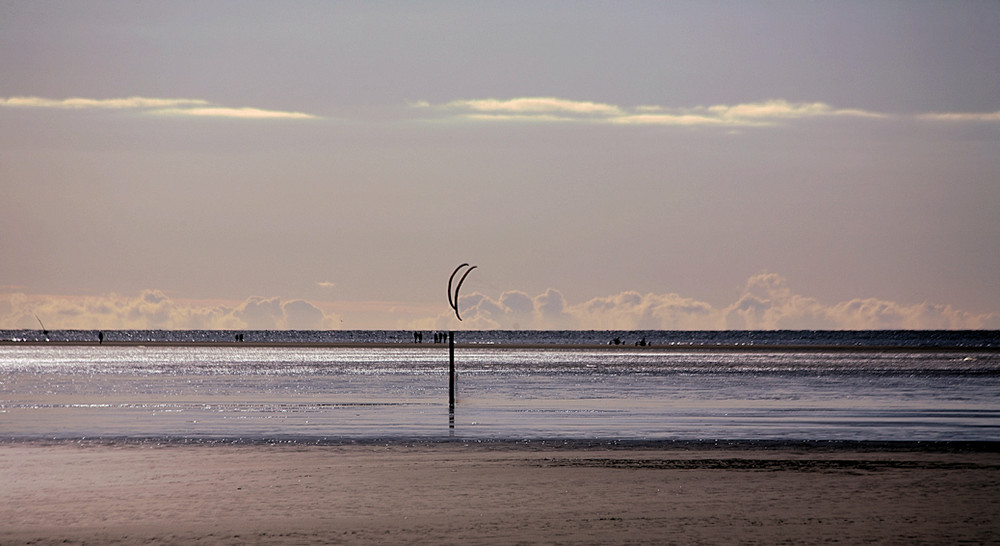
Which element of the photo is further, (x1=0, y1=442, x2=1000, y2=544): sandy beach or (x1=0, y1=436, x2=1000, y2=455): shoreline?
(x1=0, y1=436, x2=1000, y2=455): shoreline

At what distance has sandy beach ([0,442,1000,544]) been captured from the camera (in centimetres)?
1658

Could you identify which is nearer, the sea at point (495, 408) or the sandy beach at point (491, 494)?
the sandy beach at point (491, 494)

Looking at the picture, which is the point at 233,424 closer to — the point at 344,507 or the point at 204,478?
the point at 204,478

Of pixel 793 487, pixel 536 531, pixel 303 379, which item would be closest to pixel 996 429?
pixel 793 487

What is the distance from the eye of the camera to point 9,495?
2025 centimetres

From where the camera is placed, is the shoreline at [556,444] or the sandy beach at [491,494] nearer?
the sandy beach at [491,494]

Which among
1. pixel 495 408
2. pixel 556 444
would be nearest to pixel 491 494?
pixel 556 444

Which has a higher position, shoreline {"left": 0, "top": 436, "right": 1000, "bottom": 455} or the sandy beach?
the sandy beach

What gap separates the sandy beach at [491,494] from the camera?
653 inches

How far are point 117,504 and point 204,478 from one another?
11.3 ft

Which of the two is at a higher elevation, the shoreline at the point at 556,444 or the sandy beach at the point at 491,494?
the sandy beach at the point at 491,494

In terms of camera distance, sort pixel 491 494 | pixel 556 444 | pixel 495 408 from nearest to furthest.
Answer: pixel 491 494
pixel 556 444
pixel 495 408

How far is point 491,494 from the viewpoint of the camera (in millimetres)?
20438

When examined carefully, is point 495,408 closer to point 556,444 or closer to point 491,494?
point 556,444
